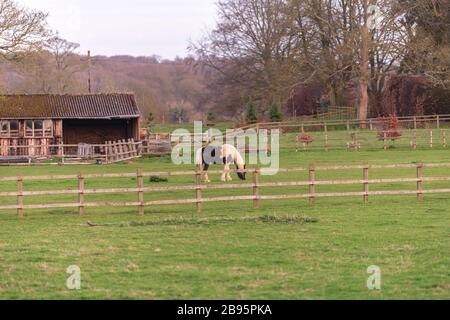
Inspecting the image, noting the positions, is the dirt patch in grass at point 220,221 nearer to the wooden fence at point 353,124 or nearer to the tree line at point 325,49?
the wooden fence at point 353,124

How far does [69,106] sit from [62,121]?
4.53 feet

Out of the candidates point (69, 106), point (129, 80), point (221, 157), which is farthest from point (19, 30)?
point (129, 80)

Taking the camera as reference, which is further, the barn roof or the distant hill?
the distant hill

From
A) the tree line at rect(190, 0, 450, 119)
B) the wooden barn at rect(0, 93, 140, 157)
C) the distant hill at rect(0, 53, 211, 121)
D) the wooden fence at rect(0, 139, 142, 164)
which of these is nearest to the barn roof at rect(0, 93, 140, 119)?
the wooden barn at rect(0, 93, 140, 157)

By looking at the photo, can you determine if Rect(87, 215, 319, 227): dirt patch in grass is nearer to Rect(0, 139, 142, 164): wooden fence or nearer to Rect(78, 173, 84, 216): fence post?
Rect(78, 173, 84, 216): fence post

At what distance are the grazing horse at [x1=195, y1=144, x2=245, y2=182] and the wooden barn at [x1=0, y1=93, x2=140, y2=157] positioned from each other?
18.4 meters

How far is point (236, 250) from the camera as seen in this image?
38.8 feet

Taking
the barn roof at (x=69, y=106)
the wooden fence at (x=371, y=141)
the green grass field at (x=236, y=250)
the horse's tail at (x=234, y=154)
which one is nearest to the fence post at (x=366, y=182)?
Result: the green grass field at (x=236, y=250)

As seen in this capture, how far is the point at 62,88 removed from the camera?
2827 inches

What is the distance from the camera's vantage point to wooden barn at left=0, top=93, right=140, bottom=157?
42906 millimetres

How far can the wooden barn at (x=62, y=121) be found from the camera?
141 ft

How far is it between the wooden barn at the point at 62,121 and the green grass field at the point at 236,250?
23.8 m
